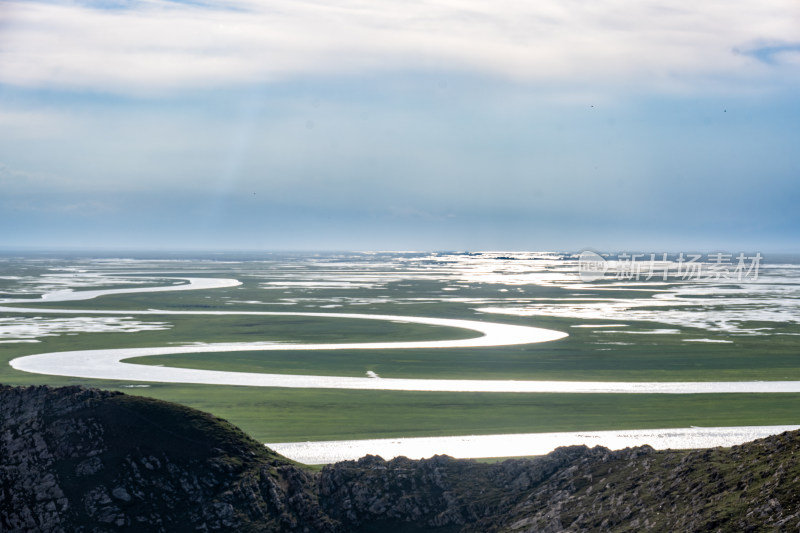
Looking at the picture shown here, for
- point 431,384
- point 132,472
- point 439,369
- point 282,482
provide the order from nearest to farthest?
point 132,472, point 282,482, point 431,384, point 439,369

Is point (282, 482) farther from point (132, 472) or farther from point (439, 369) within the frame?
point (439, 369)

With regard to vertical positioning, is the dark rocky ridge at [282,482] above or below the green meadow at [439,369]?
above

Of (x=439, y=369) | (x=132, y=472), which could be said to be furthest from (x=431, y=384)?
(x=132, y=472)

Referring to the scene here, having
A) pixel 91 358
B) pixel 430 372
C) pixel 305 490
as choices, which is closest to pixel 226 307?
pixel 91 358

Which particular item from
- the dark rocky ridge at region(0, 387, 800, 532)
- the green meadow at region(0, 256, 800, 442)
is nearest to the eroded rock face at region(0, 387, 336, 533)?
the dark rocky ridge at region(0, 387, 800, 532)

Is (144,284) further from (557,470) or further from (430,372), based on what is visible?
(557,470)

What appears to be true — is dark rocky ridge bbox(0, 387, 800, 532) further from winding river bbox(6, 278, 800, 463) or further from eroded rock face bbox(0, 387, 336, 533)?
winding river bbox(6, 278, 800, 463)

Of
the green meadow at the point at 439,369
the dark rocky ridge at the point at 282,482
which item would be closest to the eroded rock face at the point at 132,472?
the dark rocky ridge at the point at 282,482

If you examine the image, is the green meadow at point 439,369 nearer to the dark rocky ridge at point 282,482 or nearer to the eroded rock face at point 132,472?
the eroded rock face at point 132,472
